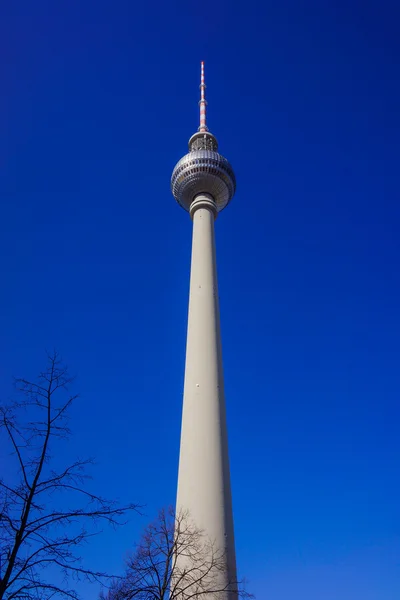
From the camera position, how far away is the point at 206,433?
3103 cm

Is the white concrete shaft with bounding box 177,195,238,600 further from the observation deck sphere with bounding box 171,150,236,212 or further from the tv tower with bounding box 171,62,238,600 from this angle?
the observation deck sphere with bounding box 171,150,236,212

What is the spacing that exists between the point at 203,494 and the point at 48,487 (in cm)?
2093

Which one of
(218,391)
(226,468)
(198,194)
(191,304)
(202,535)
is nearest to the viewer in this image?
(202,535)

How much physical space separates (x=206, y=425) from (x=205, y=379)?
3649 millimetres

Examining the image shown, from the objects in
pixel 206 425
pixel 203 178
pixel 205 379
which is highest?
pixel 203 178

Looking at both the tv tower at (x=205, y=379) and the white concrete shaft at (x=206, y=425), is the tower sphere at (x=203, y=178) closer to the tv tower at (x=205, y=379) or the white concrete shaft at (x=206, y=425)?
the tv tower at (x=205, y=379)

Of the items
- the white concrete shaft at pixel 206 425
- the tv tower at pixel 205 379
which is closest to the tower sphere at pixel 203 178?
the tv tower at pixel 205 379

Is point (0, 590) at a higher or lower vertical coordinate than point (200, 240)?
lower

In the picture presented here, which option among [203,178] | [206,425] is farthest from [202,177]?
[206,425]

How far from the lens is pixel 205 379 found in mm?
33906

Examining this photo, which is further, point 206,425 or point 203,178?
point 203,178

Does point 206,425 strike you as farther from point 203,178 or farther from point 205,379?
point 203,178

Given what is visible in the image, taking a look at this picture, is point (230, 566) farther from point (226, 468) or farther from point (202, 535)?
point (226, 468)

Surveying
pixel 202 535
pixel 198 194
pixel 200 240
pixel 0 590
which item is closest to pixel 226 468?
pixel 202 535
